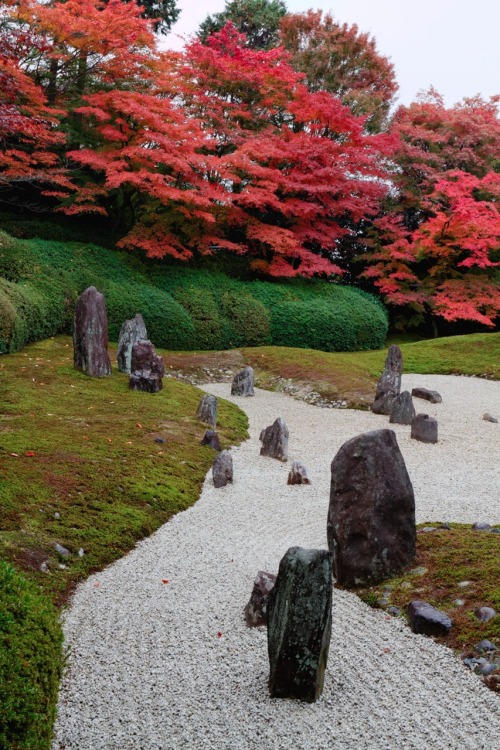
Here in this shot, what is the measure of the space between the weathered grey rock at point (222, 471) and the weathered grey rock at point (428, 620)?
3.96m


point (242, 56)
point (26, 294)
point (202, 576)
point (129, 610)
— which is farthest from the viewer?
point (242, 56)

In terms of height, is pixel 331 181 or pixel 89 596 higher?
pixel 331 181

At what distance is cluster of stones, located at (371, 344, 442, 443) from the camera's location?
11125 millimetres

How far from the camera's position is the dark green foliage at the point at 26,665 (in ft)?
7.61

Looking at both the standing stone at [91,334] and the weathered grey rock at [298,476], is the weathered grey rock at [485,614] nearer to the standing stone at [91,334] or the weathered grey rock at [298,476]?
the weathered grey rock at [298,476]

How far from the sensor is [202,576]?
524cm

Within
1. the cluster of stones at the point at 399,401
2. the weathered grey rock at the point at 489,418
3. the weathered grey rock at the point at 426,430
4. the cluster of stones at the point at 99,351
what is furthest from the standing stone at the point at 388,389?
the cluster of stones at the point at 99,351

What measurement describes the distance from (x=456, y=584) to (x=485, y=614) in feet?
1.52

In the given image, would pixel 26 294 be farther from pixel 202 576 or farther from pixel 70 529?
pixel 202 576

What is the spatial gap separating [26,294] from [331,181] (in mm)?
12178

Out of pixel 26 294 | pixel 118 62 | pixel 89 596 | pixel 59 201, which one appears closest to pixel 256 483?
pixel 89 596

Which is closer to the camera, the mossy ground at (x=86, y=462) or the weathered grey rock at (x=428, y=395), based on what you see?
the mossy ground at (x=86, y=462)

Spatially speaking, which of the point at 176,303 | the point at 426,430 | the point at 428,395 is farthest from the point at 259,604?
the point at 176,303

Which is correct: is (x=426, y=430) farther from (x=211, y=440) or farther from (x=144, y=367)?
(x=144, y=367)
